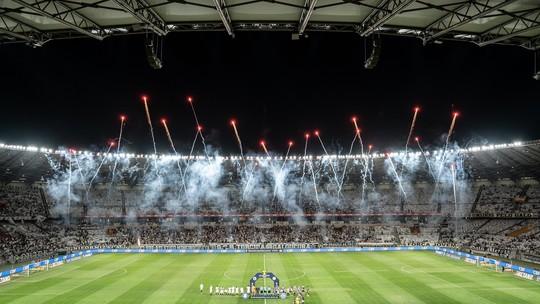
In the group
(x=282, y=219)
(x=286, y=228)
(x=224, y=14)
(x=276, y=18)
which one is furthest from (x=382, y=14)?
(x=282, y=219)

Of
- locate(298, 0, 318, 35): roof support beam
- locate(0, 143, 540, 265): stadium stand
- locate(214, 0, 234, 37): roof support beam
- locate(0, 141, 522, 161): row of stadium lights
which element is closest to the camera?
locate(298, 0, 318, 35): roof support beam

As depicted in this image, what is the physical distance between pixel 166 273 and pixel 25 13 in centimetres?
3312

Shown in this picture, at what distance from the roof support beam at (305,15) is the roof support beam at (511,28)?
6.81 meters

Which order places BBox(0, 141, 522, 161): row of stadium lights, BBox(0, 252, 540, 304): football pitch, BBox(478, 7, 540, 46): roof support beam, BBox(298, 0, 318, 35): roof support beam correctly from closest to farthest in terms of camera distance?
BBox(298, 0, 318, 35): roof support beam → BBox(478, 7, 540, 46): roof support beam → BBox(0, 252, 540, 304): football pitch → BBox(0, 141, 522, 161): row of stadium lights

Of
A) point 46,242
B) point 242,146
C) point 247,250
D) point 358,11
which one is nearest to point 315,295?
point 358,11

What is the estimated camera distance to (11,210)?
64.6 m

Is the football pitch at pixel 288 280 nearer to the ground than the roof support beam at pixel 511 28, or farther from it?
nearer to the ground

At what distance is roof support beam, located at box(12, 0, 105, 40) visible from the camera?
41.8 feet

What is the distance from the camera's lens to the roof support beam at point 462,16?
501 inches

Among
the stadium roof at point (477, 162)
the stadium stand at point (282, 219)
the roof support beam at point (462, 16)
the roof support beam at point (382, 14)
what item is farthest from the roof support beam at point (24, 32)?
the stadium roof at point (477, 162)

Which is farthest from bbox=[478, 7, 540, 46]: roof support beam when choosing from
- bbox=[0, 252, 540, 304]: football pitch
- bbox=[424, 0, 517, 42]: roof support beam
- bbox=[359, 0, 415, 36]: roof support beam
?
bbox=[0, 252, 540, 304]: football pitch

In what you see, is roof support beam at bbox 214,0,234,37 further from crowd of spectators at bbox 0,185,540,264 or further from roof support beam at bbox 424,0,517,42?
crowd of spectators at bbox 0,185,540,264

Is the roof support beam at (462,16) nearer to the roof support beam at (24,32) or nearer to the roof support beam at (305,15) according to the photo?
the roof support beam at (305,15)

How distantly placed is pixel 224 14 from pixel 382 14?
522 centimetres
